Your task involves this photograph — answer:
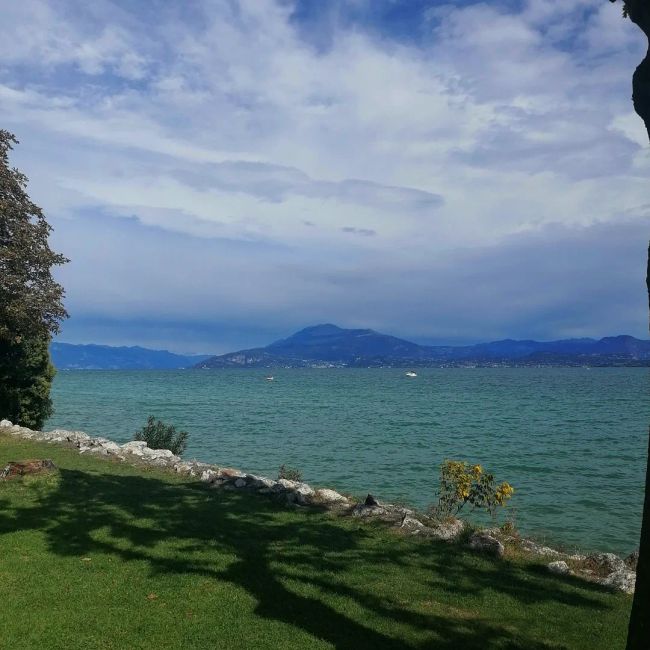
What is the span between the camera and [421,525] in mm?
14070

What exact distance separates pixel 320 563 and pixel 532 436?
35.9m

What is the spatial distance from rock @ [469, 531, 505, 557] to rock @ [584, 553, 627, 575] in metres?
1.94

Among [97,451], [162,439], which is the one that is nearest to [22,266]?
[97,451]

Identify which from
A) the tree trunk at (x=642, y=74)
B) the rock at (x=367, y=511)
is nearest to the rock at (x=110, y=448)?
the rock at (x=367, y=511)

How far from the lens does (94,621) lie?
8.44 metres

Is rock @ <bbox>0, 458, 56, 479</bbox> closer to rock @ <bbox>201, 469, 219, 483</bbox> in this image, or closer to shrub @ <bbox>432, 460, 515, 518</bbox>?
rock @ <bbox>201, 469, 219, 483</bbox>

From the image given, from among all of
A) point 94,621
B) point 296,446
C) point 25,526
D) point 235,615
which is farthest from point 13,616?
point 296,446

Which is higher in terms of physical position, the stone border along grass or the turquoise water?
the stone border along grass

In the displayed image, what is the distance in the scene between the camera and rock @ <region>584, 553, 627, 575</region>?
12234mm

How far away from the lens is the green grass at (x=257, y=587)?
830 cm

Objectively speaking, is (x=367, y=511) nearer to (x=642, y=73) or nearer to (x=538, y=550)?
(x=538, y=550)

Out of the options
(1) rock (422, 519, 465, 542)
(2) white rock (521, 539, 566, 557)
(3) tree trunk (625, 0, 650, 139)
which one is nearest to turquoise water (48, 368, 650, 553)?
(2) white rock (521, 539, 566, 557)

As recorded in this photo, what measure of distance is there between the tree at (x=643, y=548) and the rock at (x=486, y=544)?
642 cm

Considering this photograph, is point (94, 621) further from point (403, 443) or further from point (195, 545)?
point (403, 443)
